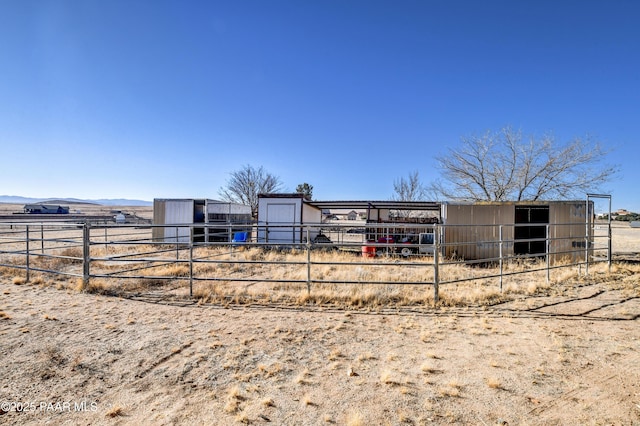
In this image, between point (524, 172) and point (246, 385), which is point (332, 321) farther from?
point (524, 172)

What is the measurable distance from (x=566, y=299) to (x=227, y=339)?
20.9ft

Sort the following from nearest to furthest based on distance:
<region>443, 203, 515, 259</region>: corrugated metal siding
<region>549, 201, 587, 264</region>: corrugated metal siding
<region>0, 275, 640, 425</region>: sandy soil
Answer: <region>0, 275, 640, 425</region>: sandy soil, <region>549, 201, 587, 264</region>: corrugated metal siding, <region>443, 203, 515, 259</region>: corrugated metal siding

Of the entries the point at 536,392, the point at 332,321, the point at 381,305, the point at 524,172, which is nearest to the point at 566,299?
the point at 381,305

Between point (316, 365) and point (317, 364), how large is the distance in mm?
28

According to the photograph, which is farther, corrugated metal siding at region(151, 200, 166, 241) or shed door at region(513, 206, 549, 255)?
corrugated metal siding at region(151, 200, 166, 241)

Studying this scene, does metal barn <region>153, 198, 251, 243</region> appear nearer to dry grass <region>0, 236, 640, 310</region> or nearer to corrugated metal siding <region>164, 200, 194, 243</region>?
corrugated metal siding <region>164, 200, 194, 243</region>

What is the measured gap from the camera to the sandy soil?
2.60 meters

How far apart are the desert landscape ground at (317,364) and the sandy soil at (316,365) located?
0.02 m

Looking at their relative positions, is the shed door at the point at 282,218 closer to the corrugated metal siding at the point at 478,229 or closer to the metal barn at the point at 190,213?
the metal barn at the point at 190,213

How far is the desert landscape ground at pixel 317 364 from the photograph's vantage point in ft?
8.55

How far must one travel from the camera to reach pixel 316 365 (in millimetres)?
3412


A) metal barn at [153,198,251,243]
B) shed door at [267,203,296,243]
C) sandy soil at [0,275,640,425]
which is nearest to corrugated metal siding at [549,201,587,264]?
sandy soil at [0,275,640,425]

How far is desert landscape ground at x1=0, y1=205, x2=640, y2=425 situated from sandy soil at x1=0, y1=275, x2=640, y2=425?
0.05ft

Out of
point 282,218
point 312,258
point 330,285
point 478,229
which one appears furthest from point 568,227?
point 282,218
